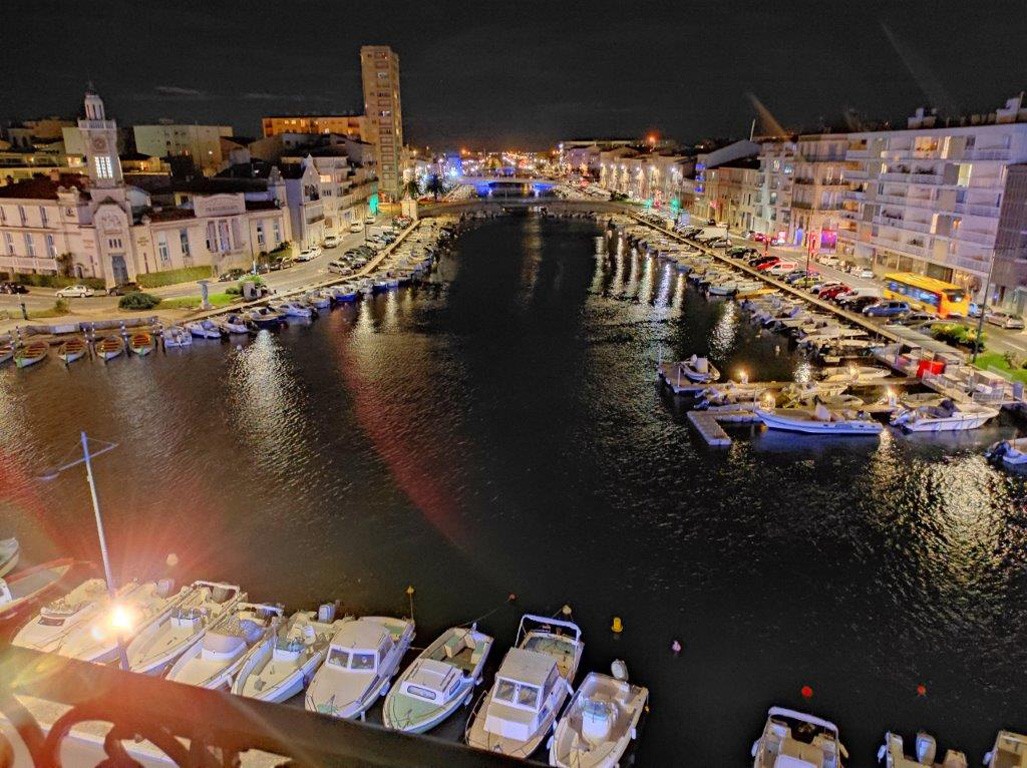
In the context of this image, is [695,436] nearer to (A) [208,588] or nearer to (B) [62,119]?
(A) [208,588]

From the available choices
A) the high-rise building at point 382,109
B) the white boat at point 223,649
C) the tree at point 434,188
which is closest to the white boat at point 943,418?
the white boat at point 223,649

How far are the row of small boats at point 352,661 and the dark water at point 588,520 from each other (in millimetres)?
1213

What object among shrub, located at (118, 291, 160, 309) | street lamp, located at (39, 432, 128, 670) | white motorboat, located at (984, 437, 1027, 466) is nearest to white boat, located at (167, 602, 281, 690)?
street lamp, located at (39, 432, 128, 670)

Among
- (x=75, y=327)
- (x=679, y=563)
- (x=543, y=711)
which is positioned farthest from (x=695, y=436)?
(x=75, y=327)

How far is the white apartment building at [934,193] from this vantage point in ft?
147

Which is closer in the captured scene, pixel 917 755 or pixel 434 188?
pixel 917 755

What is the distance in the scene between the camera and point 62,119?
11588 cm

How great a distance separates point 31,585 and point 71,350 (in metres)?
25.0

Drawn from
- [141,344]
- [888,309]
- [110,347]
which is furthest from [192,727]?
[888,309]

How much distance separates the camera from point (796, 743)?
14320 mm

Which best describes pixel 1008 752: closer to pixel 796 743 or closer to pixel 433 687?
pixel 796 743

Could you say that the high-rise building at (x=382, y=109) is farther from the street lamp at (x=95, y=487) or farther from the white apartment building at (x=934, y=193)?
the street lamp at (x=95, y=487)

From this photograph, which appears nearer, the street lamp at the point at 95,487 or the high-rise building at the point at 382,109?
the street lamp at the point at 95,487

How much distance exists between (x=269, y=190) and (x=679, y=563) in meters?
59.9
